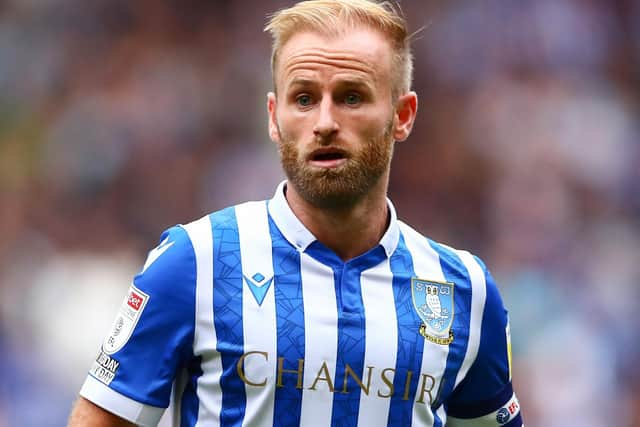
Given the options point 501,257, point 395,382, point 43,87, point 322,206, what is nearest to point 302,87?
point 322,206

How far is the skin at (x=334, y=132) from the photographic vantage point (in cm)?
328

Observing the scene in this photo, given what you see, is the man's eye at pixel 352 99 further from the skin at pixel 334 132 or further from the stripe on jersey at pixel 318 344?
the stripe on jersey at pixel 318 344

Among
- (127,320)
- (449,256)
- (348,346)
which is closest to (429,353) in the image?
(348,346)

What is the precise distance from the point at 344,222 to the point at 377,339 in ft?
1.17

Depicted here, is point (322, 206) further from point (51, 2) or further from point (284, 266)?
point (51, 2)

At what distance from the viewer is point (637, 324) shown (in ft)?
29.4

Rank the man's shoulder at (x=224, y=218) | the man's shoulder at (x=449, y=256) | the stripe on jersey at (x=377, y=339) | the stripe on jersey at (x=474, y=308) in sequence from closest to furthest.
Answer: the stripe on jersey at (x=377, y=339)
the man's shoulder at (x=224, y=218)
the stripe on jersey at (x=474, y=308)
the man's shoulder at (x=449, y=256)

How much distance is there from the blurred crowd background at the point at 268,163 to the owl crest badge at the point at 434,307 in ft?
14.7

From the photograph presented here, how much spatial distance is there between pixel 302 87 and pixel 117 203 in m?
6.10

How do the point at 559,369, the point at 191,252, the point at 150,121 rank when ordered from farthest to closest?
the point at 150,121, the point at 559,369, the point at 191,252

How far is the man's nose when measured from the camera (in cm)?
324

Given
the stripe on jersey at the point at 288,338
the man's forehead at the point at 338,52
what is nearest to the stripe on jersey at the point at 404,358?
the stripe on jersey at the point at 288,338

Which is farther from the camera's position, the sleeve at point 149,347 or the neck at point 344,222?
the neck at point 344,222

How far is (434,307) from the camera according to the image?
3.48 m
